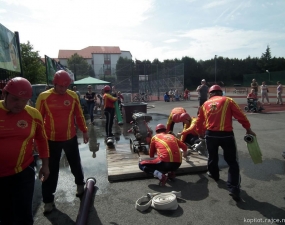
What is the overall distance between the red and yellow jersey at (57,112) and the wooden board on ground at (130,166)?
1.53 metres

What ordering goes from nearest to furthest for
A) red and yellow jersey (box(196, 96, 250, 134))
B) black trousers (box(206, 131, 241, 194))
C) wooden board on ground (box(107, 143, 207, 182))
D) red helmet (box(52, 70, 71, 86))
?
red helmet (box(52, 70, 71, 86)), black trousers (box(206, 131, 241, 194)), red and yellow jersey (box(196, 96, 250, 134)), wooden board on ground (box(107, 143, 207, 182))

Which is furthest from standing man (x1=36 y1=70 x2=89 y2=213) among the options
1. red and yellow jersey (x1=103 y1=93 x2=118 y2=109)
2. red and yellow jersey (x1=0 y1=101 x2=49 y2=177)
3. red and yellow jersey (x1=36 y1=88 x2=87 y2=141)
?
red and yellow jersey (x1=103 y1=93 x2=118 y2=109)

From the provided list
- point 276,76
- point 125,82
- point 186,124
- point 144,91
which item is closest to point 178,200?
point 186,124

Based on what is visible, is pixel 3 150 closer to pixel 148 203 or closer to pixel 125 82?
pixel 148 203

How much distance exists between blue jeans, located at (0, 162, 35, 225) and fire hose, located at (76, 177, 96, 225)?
0.84 m

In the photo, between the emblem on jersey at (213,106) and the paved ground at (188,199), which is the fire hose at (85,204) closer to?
the paved ground at (188,199)

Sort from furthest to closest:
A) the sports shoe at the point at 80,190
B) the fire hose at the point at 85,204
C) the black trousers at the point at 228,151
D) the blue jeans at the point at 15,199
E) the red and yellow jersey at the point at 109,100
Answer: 1. the red and yellow jersey at the point at 109,100
2. the sports shoe at the point at 80,190
3. the black trousers at the point at 228,151
4. the fire hose at the point at 85,204
5. the blue jeans at the point at 15,199

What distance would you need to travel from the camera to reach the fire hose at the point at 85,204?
309 centimetres

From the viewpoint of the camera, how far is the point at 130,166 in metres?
5.12

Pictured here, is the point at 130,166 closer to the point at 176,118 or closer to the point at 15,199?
the point at 176,118

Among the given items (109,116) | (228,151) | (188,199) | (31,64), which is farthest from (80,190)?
(31,64)

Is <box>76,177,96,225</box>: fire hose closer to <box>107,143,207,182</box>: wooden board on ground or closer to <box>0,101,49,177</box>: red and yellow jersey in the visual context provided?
<box>107,143,207,182</box>: wooden board on ground

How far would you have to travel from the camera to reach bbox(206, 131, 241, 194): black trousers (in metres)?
3.74

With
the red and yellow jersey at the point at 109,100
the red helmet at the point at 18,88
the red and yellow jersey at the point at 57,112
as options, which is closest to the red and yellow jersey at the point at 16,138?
the red helmet at the point at 18,88
